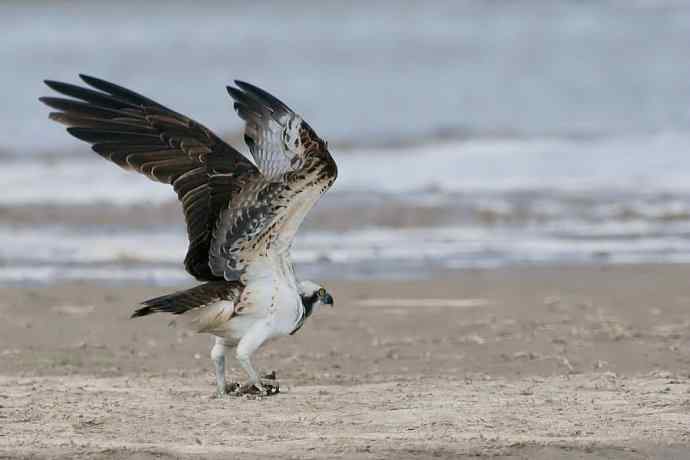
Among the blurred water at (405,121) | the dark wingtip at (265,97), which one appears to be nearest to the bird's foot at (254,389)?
the dark wingtip at (265,97)

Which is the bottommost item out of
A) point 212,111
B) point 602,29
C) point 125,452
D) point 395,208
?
point 125,452

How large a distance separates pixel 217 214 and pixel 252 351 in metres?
0.79

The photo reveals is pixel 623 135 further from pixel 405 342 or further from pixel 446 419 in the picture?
pixel 446 419

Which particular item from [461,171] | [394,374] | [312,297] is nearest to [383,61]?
[461,171]

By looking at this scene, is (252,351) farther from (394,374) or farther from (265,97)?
(265,97)

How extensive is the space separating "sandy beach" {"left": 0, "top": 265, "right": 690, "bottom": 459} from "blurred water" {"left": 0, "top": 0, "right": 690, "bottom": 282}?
5.07ft

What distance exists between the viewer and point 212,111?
2805cm

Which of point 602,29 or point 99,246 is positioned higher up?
point 602,29

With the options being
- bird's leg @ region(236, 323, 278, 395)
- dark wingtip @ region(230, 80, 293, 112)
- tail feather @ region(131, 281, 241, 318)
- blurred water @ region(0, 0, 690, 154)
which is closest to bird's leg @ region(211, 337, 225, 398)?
bird's leg @ region(236, 323, 278, 395)

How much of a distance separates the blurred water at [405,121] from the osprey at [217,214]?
4.97m

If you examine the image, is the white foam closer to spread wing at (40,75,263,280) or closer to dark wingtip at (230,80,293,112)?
spread wing at (40,75,263,280)

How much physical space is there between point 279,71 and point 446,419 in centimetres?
2618

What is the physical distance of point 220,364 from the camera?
8.34m

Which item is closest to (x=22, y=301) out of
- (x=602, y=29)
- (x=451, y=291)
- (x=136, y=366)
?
(x=136, y=366)
